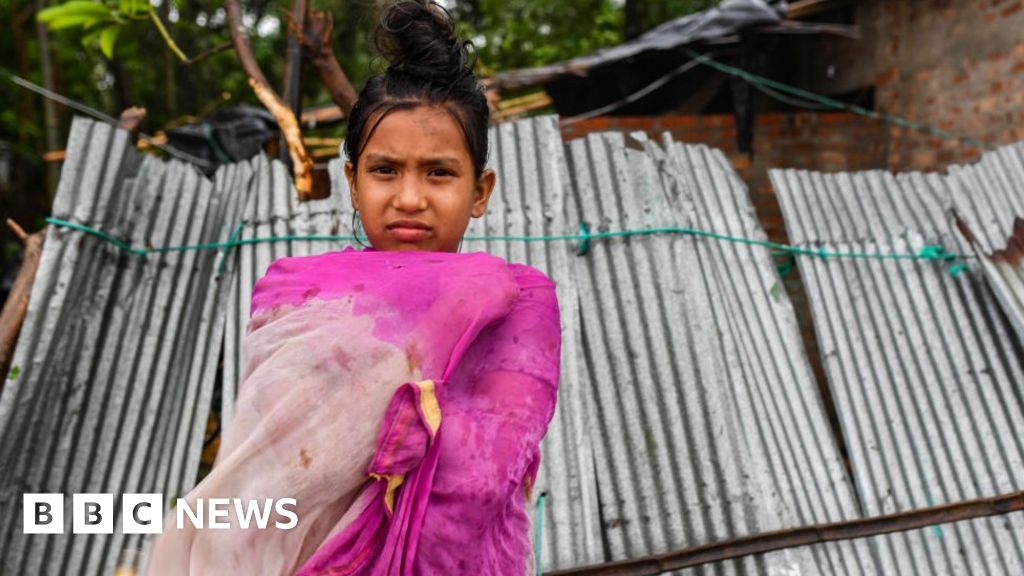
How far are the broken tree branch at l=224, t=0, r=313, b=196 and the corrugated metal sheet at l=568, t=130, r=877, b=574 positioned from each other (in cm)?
88

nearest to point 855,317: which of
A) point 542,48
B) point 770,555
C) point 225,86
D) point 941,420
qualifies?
point 941,420

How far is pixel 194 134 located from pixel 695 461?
12.3 ft

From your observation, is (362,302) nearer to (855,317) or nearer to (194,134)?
(855,317)

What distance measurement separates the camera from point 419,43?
4.98ft

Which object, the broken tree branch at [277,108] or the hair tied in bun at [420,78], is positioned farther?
the broken tree branch at [277,108]

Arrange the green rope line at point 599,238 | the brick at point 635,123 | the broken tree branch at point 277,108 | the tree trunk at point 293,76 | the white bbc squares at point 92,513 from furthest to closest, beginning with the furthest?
the brick at point 635,123 → the tree trunk at point 293,76 → the broken tree branch at point 277,108 → the green rope line at point 599,238 → the white bbc squares at point 92,513

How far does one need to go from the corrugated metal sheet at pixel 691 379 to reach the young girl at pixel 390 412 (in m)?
1.12

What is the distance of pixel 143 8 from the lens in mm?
3197

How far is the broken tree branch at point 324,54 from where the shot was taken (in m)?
3.32

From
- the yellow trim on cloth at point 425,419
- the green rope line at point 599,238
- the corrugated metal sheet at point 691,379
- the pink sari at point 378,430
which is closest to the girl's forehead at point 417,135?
the pink sari at point 378,430

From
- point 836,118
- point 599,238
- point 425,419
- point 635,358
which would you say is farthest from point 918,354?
point 836,118

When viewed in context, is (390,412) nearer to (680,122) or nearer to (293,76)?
(293,76)

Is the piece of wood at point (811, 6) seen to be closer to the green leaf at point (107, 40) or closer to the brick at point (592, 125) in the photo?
the brick at point (592, 125)

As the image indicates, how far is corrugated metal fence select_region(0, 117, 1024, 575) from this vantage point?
2.45 metres
